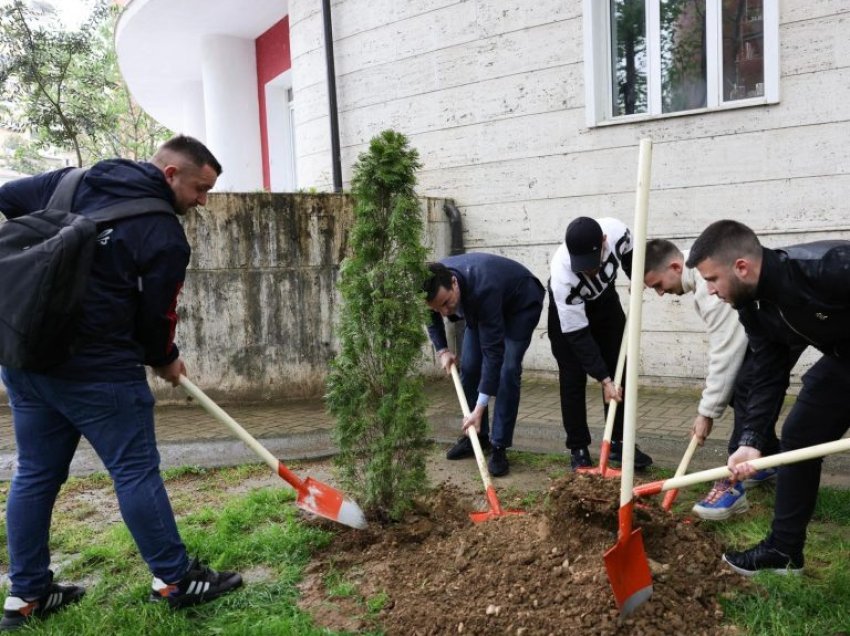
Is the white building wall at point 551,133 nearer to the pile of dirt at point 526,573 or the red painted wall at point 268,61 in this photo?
the red painted wall at point 268,61

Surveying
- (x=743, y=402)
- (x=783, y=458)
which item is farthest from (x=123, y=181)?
(x=743, y=402)

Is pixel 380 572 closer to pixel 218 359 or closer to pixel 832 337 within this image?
pixel 832 337

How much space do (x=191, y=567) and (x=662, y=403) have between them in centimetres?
458

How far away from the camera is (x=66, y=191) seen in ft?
9.21

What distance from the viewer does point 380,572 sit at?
3.20m

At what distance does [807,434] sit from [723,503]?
866 millimetres

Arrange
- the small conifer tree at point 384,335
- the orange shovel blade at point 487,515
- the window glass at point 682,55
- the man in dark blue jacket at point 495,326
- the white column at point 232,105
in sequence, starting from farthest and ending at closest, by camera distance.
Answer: the white column at point 232,105, the window glass at point 682,55, the man in dark blue jacket at point 495,326, the orange shovel blade at point 487,515, the small conifer tree at point 384,335

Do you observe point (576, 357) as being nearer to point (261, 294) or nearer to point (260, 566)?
point (260, 566)

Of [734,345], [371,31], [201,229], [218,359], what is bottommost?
[218,359]

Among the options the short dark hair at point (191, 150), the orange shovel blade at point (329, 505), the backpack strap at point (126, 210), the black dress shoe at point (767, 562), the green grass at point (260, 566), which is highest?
the short dark hair at point (191, 150)

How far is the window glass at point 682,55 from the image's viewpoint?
6562 millimetres

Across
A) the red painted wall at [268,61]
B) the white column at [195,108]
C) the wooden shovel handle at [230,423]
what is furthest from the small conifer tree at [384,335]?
the white column at [195,108]

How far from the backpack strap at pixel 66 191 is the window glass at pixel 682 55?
5645 millimetres

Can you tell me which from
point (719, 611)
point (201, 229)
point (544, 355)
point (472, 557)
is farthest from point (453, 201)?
point (719, 611)
